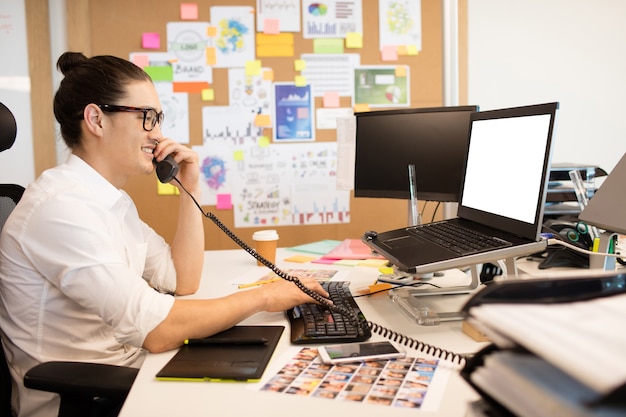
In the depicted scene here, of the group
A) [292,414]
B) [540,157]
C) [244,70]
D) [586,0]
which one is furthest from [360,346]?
[586,0]

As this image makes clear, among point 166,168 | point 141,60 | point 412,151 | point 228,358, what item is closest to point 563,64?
point 412,151

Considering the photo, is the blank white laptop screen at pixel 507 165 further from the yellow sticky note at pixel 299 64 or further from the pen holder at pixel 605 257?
the yellow sticky note at pixel 299 64

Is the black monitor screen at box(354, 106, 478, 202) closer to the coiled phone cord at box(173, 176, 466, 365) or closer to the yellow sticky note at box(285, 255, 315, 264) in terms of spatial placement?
the yellow sticky note at box(285, 255, 315, 264)

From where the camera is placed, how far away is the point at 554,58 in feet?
10.2

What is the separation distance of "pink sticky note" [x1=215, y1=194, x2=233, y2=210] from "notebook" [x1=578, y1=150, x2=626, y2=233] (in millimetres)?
1994

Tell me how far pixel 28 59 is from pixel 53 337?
211 cm

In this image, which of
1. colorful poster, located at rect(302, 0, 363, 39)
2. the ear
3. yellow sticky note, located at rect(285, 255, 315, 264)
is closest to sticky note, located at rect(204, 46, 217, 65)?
colorful poster, located at rect(302, 0, 363, 39)

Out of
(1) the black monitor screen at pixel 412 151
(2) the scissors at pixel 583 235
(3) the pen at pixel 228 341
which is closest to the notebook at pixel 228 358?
(3) the pen at pixel 228 341

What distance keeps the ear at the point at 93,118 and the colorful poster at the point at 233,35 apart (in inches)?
64.5

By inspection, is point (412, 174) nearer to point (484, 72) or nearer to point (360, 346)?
point (360, 346)

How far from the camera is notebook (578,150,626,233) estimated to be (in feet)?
3.74

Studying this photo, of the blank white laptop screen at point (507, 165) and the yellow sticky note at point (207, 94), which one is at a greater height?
the yellow sticky note at point (207, 94)

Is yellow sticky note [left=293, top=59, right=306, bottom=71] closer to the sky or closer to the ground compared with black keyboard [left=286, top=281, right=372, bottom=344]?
closer to the sky

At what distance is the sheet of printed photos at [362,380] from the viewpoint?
2.65 feet
